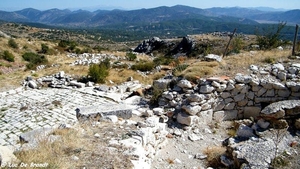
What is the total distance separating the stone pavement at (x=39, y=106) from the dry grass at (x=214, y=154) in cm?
424

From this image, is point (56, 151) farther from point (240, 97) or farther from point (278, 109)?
point (240, 97)

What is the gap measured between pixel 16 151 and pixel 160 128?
3573 mm

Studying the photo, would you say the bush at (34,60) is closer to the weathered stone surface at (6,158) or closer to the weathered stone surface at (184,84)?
the weathered stone surface at (184,84)

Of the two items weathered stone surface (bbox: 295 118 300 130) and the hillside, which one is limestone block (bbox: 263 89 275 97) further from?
weathered stone surface (bbox: 295 118 300 130)

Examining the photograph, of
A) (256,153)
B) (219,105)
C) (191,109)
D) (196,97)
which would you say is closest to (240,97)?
(219,105)

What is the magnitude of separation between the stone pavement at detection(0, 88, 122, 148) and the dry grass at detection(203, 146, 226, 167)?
424 cm

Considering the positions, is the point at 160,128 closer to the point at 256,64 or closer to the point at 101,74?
the point at 256,64

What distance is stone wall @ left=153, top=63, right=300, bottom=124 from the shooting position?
26.2 feet

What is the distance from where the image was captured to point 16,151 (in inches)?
186

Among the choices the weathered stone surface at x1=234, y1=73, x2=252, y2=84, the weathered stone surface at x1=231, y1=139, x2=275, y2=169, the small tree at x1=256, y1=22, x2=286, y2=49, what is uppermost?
the small tree at x1=256, y1=22, x2=286, y2=49

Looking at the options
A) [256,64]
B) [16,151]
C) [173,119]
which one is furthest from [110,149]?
[256,64]

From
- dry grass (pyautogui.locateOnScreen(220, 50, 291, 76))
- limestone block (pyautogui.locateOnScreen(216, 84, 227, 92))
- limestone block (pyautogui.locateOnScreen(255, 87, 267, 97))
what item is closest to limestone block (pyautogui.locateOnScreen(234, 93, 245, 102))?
limestone block (pyautogui.locateOnScreen(255, 87, 267, 97))

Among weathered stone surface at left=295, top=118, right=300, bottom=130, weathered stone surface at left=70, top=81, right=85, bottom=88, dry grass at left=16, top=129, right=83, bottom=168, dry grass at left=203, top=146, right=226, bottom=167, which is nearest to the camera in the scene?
dry grass at left=16, top=129, right=83, bottom=168

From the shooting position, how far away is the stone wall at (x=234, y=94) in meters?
7.98
